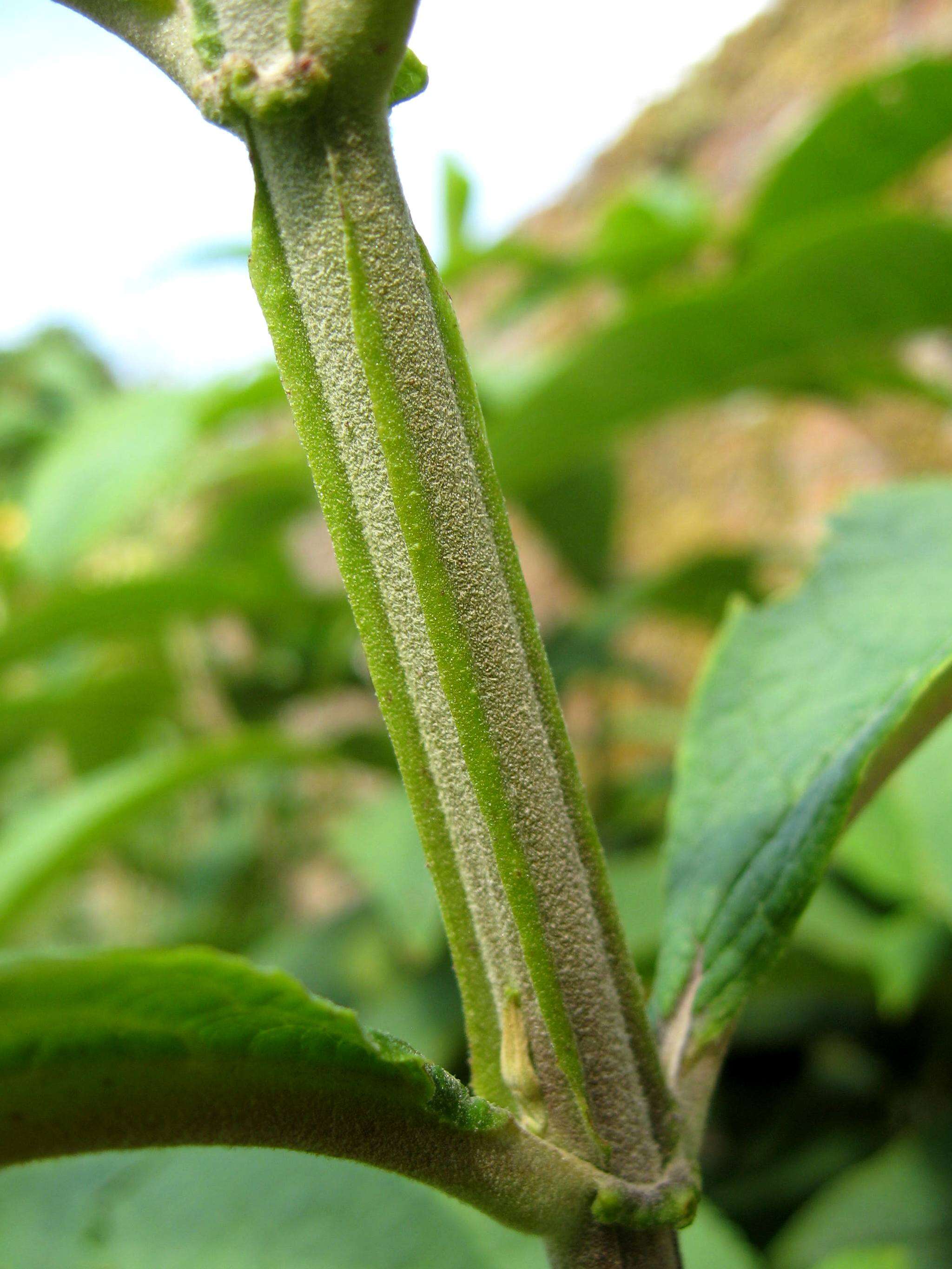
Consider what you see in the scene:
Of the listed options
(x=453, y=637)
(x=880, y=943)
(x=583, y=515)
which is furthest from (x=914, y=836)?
(x=583, y=515)

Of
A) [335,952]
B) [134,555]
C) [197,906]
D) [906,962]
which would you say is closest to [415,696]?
[906,962]

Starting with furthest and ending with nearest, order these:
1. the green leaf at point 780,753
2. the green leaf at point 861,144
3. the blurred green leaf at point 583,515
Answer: the blurred green leaf at point 583,515 < the green leaf at point 861,144 < the green leaf at point 780,753

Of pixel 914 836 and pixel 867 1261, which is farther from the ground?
pixel 914 836

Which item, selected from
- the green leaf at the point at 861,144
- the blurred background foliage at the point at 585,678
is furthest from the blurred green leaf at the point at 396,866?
the green leaf at the point at 861,144

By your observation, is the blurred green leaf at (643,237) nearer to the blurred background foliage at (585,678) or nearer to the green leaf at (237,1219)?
the blurred background foliage at (585,678)

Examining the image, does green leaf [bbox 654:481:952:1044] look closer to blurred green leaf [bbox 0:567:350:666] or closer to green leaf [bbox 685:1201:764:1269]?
green leaf [bbox 685:1201:764:1269]

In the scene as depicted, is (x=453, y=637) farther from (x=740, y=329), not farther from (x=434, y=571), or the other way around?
(x=740, y=329)
